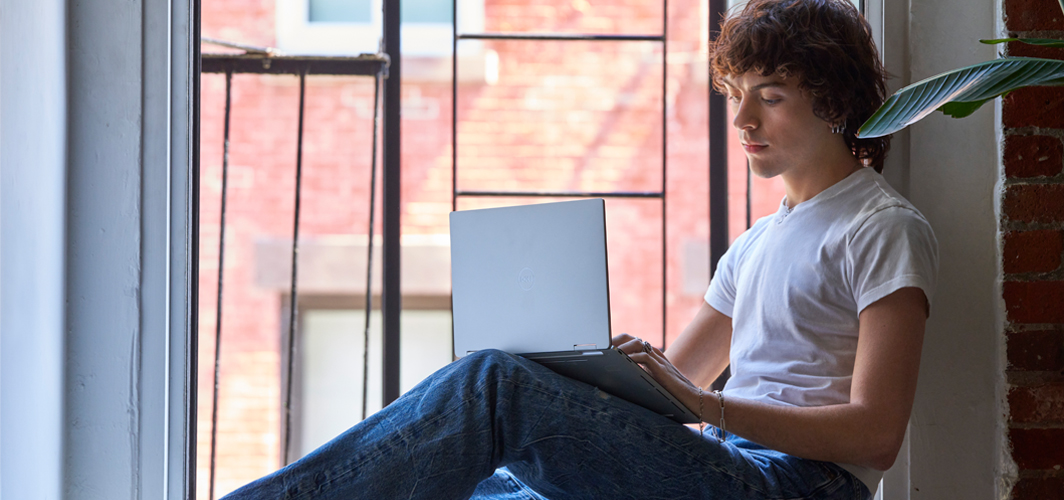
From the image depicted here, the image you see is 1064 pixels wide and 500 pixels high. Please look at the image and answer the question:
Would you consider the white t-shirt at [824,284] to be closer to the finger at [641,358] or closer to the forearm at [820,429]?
the forearm at [820,429]

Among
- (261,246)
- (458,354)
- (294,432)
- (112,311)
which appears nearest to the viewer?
(458,354)

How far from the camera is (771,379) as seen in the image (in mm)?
1342

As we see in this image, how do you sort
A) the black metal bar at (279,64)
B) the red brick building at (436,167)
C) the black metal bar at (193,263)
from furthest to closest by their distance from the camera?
the red brick building at (436,167), the black metal bar at (279,64), the black metal bar at (193,263)

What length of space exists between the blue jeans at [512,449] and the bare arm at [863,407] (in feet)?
0.17

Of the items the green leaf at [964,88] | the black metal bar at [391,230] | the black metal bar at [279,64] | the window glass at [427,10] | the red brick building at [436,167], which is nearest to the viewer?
the green leaf at [964,88]

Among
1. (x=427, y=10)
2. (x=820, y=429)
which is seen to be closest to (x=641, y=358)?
(x=820, y=429)

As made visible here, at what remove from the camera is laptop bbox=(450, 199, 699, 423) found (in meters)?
1.13

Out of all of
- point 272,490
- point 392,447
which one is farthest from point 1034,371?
point 272,490

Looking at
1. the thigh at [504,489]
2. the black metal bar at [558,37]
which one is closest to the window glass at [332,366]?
the black metal bar at [558,37]

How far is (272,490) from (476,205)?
1203mm

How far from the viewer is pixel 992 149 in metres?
1.47

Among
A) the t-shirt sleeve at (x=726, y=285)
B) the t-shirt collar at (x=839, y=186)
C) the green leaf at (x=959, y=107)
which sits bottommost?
the t-shirt sleeve at (x=726, y=285)

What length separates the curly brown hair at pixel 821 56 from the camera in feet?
4.55

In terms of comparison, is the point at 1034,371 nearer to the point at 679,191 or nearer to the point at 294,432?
the point at 679,191
